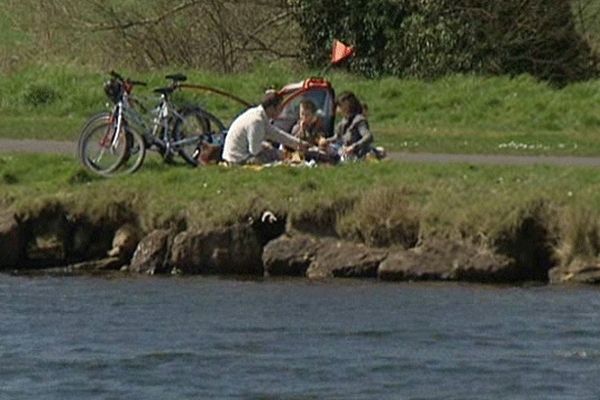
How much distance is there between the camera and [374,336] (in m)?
18.1

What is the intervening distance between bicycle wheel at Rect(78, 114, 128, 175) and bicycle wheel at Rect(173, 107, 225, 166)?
2.44ft

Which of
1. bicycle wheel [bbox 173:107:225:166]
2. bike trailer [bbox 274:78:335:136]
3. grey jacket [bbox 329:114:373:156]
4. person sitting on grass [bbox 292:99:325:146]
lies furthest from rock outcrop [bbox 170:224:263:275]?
bike trailer [bbox 274:78:335:136]

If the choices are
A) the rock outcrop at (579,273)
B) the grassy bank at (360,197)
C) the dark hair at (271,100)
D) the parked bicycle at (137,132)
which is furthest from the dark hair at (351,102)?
the rock outcrop at (579,273)

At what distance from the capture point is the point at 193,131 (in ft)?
80.7

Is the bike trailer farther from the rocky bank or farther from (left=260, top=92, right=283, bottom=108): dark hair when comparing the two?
the rocky bank

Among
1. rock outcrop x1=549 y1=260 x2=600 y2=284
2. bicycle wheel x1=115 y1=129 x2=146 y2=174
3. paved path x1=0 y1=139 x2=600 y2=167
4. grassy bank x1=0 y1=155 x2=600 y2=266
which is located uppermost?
paved path x1=0 y1=139 x2=600 y2=167

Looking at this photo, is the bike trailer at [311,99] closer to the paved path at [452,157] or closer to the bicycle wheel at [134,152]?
the paved path at [452,157]

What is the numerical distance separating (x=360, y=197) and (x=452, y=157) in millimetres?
4457

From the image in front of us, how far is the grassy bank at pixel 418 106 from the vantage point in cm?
2845

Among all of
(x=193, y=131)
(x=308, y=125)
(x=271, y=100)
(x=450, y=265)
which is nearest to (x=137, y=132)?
(x=193, y=131)

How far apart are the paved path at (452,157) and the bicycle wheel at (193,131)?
162 centimetres

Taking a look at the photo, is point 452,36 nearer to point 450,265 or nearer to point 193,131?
point 193,131

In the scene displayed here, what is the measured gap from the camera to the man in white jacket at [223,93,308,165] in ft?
78.2

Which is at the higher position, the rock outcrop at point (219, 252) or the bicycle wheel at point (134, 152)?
the bicycle wheel at point (134, 152)
